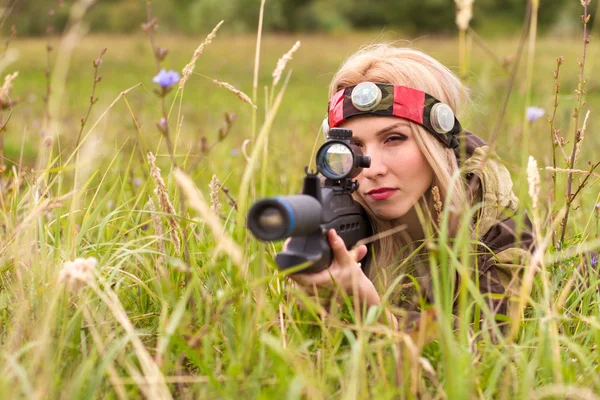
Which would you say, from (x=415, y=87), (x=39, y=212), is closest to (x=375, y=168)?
(x=415, y=87)

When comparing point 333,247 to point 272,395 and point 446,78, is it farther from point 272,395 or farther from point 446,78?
point 446,78

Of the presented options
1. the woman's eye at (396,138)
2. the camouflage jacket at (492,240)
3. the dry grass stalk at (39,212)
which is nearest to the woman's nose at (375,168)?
the woman's eye at (396,138)

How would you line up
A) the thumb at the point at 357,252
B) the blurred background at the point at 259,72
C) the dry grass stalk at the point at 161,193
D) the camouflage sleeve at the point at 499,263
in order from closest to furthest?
1. the dry grass stalk at the point at 161,193
2. the thumb at the point at 357,252
3. the camouflage sleeve at the point at 499,263
4. the blurred background at the point at 259,72

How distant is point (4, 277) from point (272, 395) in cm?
99

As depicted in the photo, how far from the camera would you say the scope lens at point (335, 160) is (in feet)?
6.45

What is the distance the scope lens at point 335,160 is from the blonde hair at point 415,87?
0.37 meters

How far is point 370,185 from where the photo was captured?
2.29 meters

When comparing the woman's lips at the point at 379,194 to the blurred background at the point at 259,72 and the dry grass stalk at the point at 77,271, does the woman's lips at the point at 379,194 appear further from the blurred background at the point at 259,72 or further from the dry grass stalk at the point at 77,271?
the dry grass stalk at the point at 77,271

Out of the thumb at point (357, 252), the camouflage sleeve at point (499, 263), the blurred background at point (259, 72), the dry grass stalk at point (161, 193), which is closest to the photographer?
the dry grass stalk at point (161, 193)

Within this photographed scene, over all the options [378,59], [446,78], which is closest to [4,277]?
[378,59]

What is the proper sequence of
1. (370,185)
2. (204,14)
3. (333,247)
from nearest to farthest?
(333,247)
(370,185)
(204,14)

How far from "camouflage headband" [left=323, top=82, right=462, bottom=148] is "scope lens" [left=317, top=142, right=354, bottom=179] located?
1.23ft

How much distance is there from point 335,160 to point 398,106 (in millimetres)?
440

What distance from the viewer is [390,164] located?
2303 millimetres
